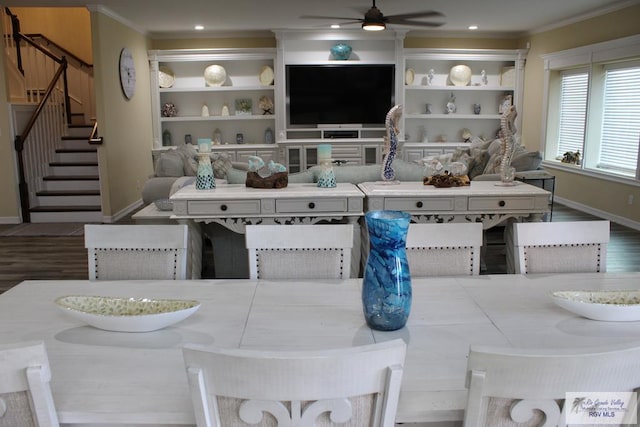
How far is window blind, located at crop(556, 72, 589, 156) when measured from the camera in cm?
738

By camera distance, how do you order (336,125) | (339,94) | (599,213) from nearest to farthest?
(599,213), (339,94), (336,125)

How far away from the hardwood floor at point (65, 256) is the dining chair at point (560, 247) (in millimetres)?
2122

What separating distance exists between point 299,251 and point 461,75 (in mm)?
7563

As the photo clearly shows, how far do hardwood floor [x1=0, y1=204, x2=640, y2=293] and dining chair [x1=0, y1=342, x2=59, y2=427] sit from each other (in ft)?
11.3

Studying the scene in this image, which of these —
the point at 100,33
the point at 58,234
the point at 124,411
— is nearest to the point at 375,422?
the point at 124,411

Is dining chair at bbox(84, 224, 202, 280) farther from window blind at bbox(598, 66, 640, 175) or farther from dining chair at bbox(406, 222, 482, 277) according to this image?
window blind at bbox(598, 66, 640, 175)

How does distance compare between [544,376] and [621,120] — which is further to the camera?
[621,120]

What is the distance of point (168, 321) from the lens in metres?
1.55

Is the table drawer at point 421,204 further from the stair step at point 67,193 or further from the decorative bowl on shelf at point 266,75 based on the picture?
the decorative bowl on shelf at point 266,75

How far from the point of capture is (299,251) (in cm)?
215

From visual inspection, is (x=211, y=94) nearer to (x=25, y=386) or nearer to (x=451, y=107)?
(x=451, y=107)

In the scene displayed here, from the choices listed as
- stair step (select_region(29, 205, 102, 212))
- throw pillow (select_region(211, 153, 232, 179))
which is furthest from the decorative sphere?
stair step (select_region(29, 205, 102, 212))

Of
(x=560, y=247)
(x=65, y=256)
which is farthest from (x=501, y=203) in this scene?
(x=65, y=256)

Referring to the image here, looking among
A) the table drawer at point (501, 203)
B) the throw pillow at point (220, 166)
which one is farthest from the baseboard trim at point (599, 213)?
the throw pillow at point (220, 166)
